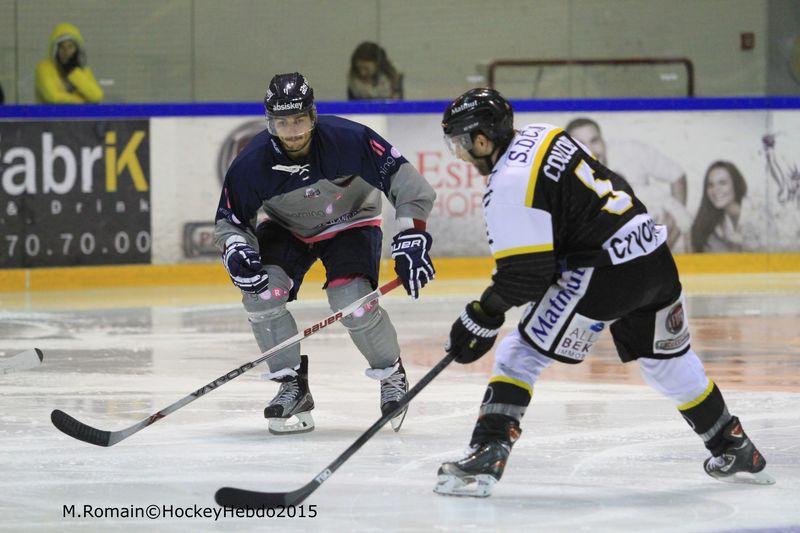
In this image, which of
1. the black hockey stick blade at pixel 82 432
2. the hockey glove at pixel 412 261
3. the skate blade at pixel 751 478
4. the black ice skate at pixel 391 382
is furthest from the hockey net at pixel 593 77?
the skate blade at pixel 751 478

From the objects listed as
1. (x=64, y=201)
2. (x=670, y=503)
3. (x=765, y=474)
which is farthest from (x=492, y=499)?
(x=64, y=201)

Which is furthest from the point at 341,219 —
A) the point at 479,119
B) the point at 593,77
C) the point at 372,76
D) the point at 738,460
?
the point at 593,77

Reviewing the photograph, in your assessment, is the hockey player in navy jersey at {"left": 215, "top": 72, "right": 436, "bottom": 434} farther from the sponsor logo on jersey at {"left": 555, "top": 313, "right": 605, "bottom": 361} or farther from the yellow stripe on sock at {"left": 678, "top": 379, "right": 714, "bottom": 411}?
the yellow stripe on sock at {"left": 678, "top": 379, "right": 714, "bottom": 411}

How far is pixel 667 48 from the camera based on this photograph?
1033 cm

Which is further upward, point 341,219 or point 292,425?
point 341,219

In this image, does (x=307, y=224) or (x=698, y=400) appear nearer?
(x=698, y=400)

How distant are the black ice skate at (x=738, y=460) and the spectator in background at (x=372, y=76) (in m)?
6.60

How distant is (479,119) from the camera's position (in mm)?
3381

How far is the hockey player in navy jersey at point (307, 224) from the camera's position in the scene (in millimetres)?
4309

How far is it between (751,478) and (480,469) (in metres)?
0.72

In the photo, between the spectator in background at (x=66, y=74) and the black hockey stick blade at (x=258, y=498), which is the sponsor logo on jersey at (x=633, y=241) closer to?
the black hockey stick blade at (x=258, y=498)

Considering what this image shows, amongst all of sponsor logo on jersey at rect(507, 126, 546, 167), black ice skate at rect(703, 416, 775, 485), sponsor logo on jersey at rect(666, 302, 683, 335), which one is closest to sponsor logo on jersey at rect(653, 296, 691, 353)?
sponsor logo on jersey at rect(666, 302, 683, 335)

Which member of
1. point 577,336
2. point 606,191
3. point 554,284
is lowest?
point 577,336

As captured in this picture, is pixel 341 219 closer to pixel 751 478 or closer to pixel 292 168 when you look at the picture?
pixel 292 168
